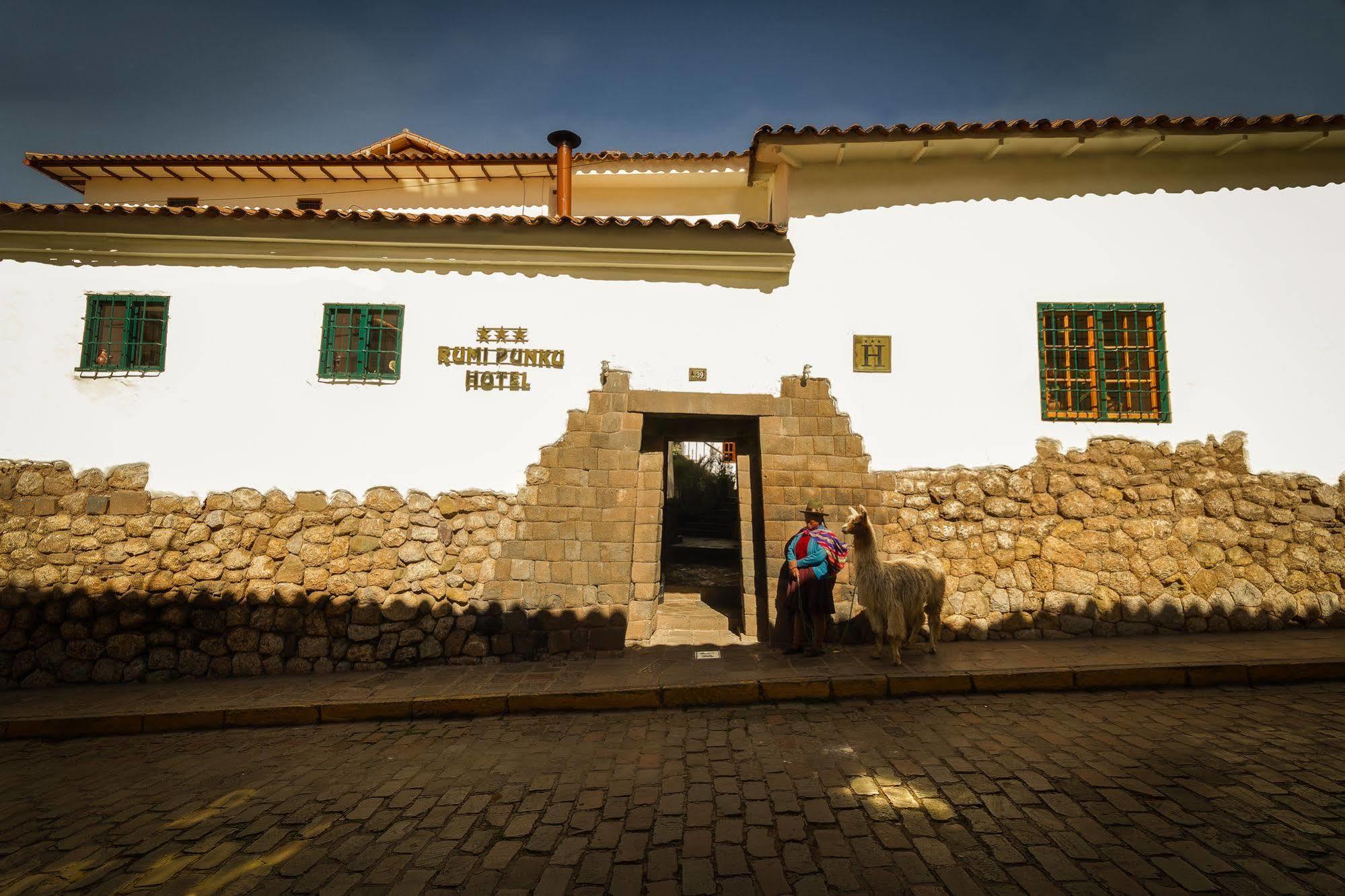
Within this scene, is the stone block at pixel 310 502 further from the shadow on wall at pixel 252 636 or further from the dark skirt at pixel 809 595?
the dark skirt at pixel 809 595

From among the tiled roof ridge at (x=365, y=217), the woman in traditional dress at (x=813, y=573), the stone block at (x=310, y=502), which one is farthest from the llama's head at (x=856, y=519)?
the stone block at (x=310, y=502)

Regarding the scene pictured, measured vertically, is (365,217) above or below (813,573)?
above

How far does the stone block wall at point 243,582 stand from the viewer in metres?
6.82

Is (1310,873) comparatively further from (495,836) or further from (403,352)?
(403,352)

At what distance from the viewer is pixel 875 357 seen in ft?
24.3

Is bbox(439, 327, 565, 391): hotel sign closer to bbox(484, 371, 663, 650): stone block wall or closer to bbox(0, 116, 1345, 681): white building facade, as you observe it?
bbox(0, 116, 1345, 681): white building facade

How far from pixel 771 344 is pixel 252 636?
731 cm

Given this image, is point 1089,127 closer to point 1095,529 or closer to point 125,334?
point 1095,529

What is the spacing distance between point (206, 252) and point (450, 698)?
6553mm

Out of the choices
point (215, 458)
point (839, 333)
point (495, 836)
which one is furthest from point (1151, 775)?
point (215, 458)

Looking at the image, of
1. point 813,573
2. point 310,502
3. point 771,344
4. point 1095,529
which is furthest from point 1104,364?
point 310,502

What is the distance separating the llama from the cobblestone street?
931 mm

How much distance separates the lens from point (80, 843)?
11.7ft

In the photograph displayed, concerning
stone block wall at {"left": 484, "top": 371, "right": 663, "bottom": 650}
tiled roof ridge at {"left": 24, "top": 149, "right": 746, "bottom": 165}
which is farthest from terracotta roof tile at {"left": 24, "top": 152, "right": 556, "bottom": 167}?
stone block wall at {"left": 484, "top": 371, "right": 663, "bottom": 650}
